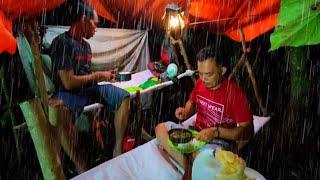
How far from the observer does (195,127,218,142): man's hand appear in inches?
169

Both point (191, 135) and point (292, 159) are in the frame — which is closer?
point (191, 135)

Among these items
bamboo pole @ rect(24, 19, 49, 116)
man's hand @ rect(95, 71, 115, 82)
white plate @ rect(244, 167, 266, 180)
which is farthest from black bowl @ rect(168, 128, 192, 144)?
bamboo pole @ rect(24, 19, 49, 116)

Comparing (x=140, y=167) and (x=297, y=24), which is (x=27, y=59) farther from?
(x=297, y=24)

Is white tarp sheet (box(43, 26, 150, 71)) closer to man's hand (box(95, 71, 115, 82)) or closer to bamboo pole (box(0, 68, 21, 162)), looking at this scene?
man's hand (box(95, 71, 115, 82))

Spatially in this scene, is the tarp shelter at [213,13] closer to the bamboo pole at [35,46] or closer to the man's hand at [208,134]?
the bamboo pole at [35,46]

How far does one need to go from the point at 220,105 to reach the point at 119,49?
1.12 meters

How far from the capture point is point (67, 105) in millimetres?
3674

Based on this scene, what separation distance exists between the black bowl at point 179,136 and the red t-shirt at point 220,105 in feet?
0.46

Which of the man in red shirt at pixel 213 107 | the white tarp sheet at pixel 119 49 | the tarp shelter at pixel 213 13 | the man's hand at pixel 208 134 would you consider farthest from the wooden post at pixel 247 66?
the white tarp sheet at pixel 119 49

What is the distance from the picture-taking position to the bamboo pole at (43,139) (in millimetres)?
3486

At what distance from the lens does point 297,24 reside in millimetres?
4395

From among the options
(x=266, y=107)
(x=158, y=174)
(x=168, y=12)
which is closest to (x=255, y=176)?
(x=266, y=107)

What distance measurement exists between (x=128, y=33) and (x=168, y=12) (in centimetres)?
46

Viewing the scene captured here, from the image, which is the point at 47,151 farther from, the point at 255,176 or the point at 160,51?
the point at 255,176
